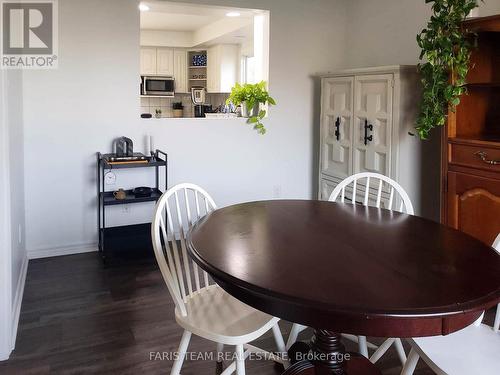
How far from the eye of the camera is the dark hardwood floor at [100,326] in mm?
2309

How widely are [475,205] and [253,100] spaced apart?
2.16 m

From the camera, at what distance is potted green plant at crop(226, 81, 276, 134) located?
442cm

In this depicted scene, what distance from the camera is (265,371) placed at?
7.50ft

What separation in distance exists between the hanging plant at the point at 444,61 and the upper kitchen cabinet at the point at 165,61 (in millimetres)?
5500

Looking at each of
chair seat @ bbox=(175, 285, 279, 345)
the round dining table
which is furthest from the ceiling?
chair seat @ bbox=(175, 285, 279, 345)

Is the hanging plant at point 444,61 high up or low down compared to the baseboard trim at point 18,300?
up

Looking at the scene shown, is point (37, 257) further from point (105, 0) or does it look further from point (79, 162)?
point (105, 0)

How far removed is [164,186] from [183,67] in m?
4.38

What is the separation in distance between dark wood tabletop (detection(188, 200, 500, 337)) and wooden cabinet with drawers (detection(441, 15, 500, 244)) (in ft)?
3.89

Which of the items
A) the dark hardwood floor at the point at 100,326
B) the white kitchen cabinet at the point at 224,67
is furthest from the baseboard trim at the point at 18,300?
the white kitchen cabinet at the point at 224,67

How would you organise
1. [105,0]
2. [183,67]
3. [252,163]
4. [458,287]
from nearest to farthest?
1. [458,287]
2. [105,0]
3. [252,163]
4. [183,67]

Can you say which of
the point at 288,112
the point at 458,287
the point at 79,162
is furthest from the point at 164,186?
the point at 458,287

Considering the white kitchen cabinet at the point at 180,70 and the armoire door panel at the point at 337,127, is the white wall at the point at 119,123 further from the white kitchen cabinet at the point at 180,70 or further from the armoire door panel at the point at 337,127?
the white kitchen cabinet at the point at 180,70

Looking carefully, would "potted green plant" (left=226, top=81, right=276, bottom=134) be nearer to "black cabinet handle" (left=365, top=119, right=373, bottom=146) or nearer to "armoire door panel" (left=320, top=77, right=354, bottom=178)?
"armoire door panel" (left=320, top=77, right=354, bottom=178)
